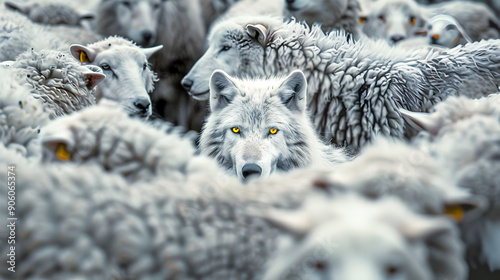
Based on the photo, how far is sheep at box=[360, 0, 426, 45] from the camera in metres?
7.09

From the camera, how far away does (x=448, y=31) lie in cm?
674

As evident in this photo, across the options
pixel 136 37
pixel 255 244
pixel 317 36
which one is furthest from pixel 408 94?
pixel 136 37

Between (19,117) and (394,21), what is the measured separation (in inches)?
197

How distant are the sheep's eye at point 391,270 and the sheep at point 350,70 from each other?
2732mm

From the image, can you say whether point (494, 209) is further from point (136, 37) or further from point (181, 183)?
point (136, 37)

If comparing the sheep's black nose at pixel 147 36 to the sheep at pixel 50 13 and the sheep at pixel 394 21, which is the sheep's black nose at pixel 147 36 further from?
the sheep at pixel 394 21

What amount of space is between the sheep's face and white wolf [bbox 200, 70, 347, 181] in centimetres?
102

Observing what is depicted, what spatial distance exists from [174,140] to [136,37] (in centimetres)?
470

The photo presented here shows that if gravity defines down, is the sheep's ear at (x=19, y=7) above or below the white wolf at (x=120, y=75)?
below

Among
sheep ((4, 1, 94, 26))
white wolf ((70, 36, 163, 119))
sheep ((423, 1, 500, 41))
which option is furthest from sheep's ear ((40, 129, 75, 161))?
sheep ((423, 1, 500, 41))

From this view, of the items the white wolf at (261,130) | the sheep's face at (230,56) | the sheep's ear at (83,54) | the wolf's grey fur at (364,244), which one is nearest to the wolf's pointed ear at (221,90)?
the white wolf at (261,130)

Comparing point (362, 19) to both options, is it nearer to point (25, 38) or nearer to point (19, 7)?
point (25, 38)

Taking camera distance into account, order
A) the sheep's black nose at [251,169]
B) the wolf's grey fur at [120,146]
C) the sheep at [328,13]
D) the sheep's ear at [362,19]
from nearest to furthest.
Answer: the wolf's grey fur at [120,146] → the sheep's black nose at [251,169] → the sheep at [328,13] → the sheep's ear at [362,19]

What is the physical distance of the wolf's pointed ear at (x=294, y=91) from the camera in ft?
13.8
